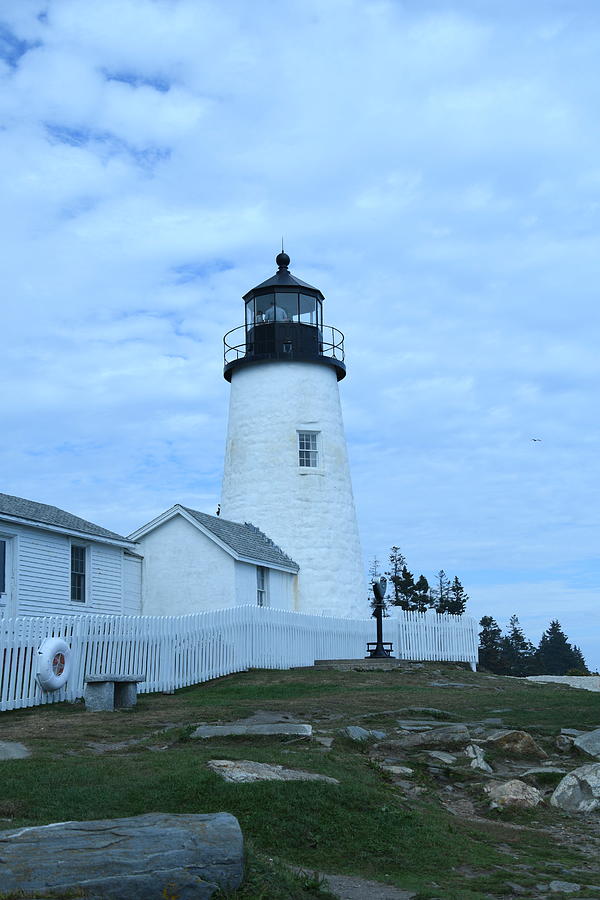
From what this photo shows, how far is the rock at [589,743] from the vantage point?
11.7 metres

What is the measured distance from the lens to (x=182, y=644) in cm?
1995

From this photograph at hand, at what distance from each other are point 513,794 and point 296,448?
22.4m

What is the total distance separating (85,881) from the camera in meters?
5.17

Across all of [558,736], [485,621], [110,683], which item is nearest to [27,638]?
[110,683]

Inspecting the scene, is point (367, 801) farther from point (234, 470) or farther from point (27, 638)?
point (234, 470)

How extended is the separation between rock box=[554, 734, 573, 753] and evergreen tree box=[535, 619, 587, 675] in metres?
59.1

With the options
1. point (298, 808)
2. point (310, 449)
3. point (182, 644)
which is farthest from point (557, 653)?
point (298, 808)

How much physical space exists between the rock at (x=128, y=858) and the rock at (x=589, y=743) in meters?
7.14

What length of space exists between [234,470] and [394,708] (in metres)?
18.2

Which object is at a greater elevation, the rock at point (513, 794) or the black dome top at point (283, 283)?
the black dome top at point (283, 283)

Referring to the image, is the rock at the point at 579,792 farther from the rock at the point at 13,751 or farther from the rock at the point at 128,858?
the rock at the point at 13,751

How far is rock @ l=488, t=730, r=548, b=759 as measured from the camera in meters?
11.8

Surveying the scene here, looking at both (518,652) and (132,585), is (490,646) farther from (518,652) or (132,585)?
(132,585)

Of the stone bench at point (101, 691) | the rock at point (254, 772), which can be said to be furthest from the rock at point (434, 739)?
the stone bench at point (101, 691)
